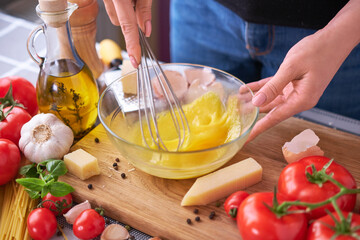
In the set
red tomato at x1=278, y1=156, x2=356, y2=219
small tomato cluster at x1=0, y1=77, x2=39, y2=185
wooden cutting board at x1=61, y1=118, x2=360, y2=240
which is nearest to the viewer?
red tomato at x1=278, y1=156, x2=356, y2=219

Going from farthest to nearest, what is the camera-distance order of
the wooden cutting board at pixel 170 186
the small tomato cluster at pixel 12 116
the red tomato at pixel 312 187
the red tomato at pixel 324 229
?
the small tomato cluster at pixel 12 116
the wooden cutting board at pixel 170 186
the red tomato at pixel 312 187
the red tomato at pixel 324 229

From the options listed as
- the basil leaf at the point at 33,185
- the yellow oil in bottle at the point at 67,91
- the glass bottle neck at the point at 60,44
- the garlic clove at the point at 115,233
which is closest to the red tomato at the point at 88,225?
the garlic clove at the point at 115,233

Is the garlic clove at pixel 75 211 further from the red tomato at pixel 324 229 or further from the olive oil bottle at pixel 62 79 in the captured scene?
the red tomato at pixel 324 229

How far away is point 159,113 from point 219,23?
559 millimetres

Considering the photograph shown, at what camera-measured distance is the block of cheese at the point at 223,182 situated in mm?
1043

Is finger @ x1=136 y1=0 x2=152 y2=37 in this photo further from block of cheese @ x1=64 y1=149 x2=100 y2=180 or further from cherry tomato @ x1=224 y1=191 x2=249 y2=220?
cherry tomato @ x1=224 y1=191 x2=249 y2=220

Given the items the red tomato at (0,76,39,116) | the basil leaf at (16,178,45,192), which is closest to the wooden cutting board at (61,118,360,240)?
the basil leaf at (16,178,45,192)

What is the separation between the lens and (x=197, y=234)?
38.7 inches

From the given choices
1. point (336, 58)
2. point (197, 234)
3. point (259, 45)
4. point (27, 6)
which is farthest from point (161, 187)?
point (27, 6)

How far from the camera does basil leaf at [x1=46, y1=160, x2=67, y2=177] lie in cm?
108

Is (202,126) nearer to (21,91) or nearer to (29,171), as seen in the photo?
(29,171)

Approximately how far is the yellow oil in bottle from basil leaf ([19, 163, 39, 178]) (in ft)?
0.56

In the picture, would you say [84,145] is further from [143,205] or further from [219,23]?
[219,23]

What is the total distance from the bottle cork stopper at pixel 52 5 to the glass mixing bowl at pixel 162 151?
26 centimetres
